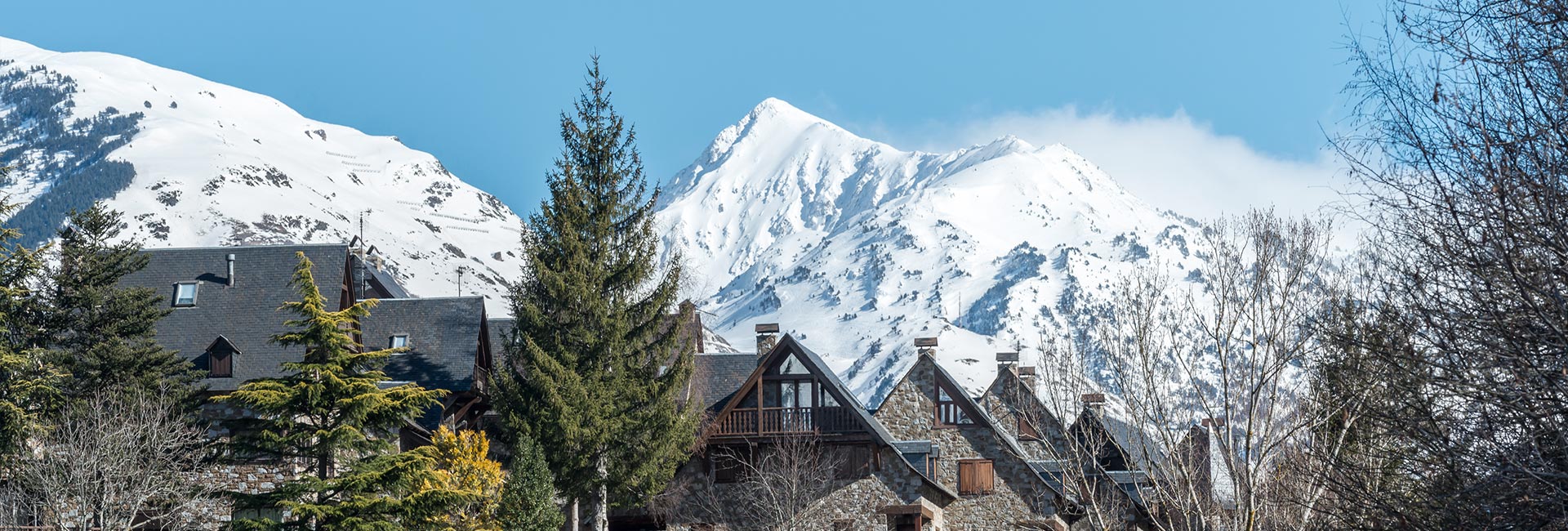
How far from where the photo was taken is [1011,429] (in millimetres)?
54812

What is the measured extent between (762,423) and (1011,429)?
38.7 ft

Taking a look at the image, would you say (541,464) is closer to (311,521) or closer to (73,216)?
(311,521)

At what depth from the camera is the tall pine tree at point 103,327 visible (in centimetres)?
3691

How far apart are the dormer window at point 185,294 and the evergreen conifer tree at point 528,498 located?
12.2 m

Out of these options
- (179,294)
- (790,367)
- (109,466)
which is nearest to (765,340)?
(790,367)

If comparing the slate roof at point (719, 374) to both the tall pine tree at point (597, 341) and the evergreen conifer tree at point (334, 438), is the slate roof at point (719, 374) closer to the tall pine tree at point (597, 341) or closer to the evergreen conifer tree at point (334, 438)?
the tall pine tree at point (597, 341)

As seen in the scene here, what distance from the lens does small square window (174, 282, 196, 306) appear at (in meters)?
43.9

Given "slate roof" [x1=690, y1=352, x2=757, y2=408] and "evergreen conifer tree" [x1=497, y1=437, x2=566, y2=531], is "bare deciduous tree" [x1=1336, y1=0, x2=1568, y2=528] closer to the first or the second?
"evergreen conifer tree" [x1=497, y1=437, x2=566, y2=531]

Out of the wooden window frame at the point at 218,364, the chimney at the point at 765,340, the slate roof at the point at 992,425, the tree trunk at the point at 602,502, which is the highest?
the chimney at the point at 765,340

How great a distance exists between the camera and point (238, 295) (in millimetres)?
43906

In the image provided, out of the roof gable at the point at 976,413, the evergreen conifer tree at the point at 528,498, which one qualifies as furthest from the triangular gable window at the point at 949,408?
the evergreen conifer tree at the point at 528,498

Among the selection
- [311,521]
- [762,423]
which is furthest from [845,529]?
[311,521]

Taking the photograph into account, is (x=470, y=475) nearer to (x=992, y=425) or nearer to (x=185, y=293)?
(x=185, y=293)

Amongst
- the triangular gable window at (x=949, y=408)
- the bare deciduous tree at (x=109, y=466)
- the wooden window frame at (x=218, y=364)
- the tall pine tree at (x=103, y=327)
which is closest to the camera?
the bare deciduous tree at (x=109, y=466)
